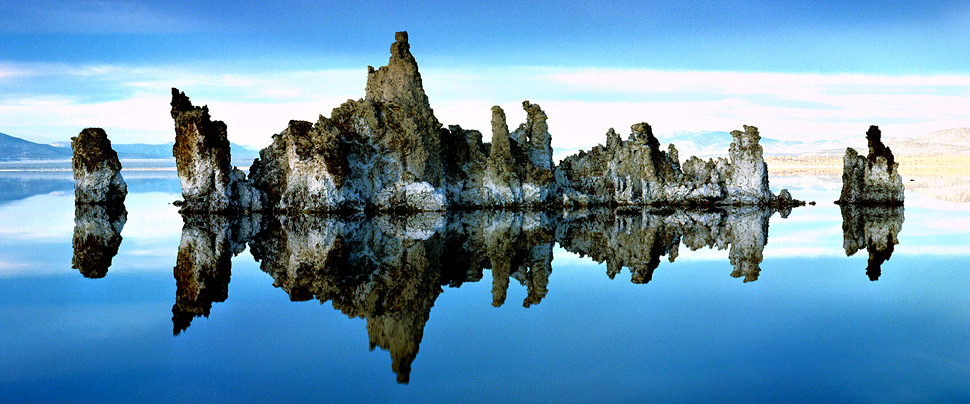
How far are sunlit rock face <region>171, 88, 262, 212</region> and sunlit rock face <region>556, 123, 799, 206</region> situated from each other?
16.0m

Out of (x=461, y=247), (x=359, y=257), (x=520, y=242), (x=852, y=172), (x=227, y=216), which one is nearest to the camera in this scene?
(x=359, y=257)

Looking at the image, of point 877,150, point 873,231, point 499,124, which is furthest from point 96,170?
point 877,150

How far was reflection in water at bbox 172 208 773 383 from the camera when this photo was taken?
15938 mm

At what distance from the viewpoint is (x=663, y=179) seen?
43.8 m

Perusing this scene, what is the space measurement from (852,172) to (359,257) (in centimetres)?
3073

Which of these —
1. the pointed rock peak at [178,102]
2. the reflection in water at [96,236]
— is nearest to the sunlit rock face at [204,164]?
the pointed rock peak at [178,102]

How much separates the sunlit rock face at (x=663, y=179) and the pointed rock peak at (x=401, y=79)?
9.29 metres

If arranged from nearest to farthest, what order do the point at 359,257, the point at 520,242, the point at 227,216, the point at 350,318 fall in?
the point at 350,318 < the point at 359,257 < the point at 520,242 < the point at 227,216

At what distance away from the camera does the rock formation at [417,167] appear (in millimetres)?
36938

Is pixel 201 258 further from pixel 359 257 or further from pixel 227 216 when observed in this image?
pixel 227 216

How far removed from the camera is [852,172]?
43.3m

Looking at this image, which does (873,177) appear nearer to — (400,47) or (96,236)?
(400,47)

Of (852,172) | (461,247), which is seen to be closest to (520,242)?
(461,247)

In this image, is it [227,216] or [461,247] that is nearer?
[461,247]
